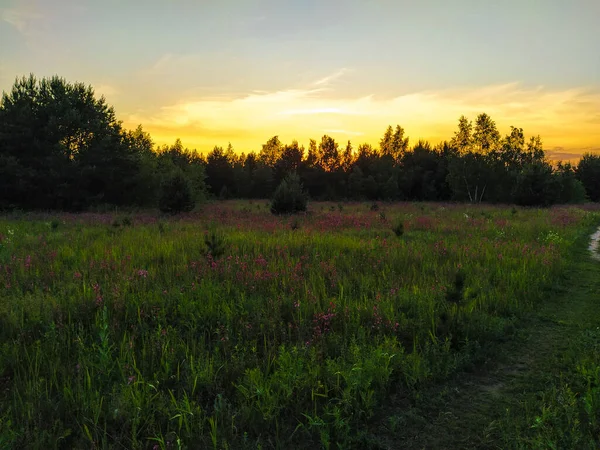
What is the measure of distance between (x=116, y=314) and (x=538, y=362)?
616 cm

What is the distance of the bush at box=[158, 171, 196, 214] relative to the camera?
23.7 metres

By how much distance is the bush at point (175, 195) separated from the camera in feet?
77.6

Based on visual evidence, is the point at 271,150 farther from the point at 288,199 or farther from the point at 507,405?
the point at 507,405

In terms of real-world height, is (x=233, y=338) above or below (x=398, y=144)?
below

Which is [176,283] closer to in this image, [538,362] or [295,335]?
[295,335]

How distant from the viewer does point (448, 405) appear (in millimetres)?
3721

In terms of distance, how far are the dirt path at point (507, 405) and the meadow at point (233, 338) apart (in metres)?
0.23

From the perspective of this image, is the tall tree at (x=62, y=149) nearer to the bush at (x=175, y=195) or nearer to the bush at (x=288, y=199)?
the bush at (x=175, y=195)

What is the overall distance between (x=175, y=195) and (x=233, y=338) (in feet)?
67.4

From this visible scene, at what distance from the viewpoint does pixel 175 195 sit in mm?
23625

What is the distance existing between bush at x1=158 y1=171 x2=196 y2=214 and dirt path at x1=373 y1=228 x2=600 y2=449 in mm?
21903

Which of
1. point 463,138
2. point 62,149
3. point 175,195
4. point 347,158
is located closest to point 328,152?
point 347,158

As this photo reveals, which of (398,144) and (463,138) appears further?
(398,144)

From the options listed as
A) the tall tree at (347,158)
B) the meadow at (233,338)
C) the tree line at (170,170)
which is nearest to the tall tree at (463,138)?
the tree line at (170,170)
